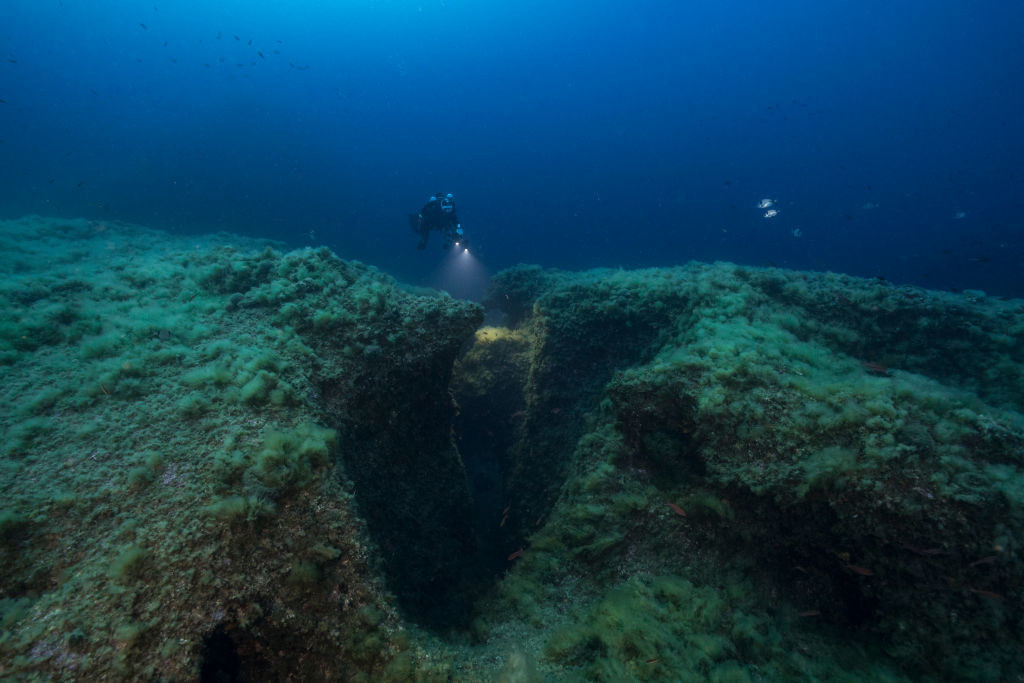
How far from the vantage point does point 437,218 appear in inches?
691

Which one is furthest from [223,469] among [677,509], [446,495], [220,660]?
[677,509]

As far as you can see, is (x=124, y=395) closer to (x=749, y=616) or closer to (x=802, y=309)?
(x=749, y=616)

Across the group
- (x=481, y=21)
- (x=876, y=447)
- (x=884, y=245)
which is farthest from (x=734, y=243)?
(x=876, y=447)

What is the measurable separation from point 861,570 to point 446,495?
4.27 meters

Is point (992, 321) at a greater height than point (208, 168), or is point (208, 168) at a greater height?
point (208, 168)

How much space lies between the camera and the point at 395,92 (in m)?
71.9

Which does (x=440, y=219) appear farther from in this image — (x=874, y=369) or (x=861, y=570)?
(x=861, y=570)

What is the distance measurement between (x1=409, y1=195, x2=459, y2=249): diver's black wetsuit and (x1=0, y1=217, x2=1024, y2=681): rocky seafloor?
12317 millimetres

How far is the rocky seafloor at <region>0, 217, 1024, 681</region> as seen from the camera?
2535 mm

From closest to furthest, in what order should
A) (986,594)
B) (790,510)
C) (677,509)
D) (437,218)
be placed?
1. (986,594)
2. (790,510)
3. (677,509)
4. (437,218)

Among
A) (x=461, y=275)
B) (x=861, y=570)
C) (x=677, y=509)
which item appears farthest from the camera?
(x=461, y=275)

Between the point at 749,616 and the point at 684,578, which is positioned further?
the point at 684,578

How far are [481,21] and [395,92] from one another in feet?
75.7

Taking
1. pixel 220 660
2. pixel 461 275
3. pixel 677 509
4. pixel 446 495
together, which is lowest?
pixel 461 275
